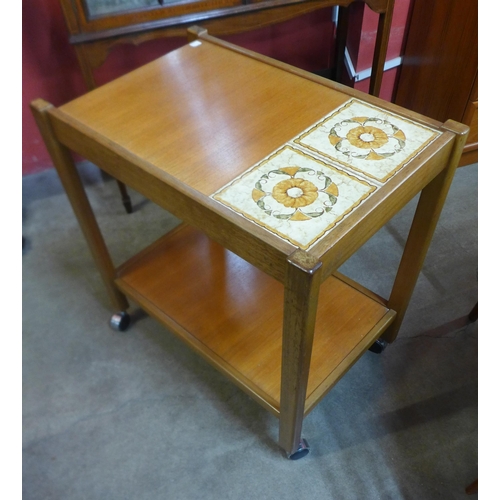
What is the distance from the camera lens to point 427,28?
5.44 feet

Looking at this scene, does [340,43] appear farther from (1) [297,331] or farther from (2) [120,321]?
(1) [297,331]

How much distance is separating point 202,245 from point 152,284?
0.62 ft

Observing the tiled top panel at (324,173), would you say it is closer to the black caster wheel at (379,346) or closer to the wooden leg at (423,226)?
the wooden leg at (423,226)

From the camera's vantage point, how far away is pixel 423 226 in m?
0.99

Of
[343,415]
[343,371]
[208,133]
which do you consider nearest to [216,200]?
[208,133]

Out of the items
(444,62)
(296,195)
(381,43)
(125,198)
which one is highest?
(296,195)

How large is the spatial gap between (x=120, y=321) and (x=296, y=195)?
787 mm

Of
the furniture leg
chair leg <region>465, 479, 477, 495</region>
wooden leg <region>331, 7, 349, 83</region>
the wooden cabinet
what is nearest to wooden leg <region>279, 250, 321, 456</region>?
chair leg <region>465, 479, 477, 495</region>

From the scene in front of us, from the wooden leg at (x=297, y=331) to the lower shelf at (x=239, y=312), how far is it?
8 cm

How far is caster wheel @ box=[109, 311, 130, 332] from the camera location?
4.41 feet

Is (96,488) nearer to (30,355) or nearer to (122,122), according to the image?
(30,355)

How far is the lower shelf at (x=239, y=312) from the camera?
105 cm

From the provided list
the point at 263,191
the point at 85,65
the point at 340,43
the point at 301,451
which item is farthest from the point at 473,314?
the point at 85,65

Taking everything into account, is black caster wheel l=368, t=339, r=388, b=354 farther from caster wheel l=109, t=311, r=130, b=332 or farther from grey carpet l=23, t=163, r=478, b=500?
caster wheel l=109, t=311, r=130, b=332
